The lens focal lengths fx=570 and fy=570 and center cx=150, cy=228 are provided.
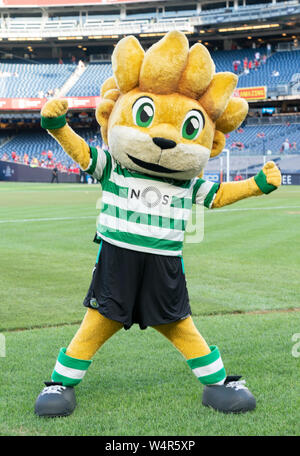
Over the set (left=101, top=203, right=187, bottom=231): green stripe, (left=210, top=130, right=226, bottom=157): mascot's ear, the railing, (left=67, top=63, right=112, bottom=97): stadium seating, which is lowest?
(left=101, top=203, right=187, bottom=231): green stripe

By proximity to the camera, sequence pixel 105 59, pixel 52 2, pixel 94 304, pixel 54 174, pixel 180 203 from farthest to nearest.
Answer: pixel 105 59, pixel 52 2, pixel 54 174, pixel 180 203, pixel 94 304

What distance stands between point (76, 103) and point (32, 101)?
4265 millimetres

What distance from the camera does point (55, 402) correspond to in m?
3.36

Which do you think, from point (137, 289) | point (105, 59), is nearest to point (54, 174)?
point (105, 59)

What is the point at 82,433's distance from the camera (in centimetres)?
312

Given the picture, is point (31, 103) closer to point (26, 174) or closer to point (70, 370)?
point (26, 174)

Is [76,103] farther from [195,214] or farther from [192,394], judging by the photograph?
[192,394]

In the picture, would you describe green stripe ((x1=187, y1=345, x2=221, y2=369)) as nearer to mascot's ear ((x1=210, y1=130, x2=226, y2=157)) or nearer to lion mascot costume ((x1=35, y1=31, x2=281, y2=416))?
lion mascot costume ((x1=35, y1=31, x2=281, y2=416))

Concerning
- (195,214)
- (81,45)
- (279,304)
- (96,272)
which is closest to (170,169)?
(96,272)

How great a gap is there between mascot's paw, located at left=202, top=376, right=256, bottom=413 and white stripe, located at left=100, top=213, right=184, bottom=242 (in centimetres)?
99

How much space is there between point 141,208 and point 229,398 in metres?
1.29

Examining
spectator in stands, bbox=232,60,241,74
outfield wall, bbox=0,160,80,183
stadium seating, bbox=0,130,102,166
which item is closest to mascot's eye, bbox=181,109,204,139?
outfield wall, bbox=0,160,80,183

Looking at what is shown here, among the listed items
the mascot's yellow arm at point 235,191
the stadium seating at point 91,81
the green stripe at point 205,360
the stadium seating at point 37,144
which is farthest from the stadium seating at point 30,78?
the green stripe at point 205,360

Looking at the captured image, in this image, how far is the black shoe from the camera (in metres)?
3.36
